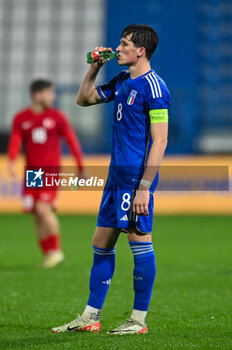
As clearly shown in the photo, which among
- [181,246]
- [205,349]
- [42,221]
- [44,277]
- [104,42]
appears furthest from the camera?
[104,42]

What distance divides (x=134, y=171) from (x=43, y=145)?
4.14 meters

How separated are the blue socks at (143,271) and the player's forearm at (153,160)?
39 centimetres

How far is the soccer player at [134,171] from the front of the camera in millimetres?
3793

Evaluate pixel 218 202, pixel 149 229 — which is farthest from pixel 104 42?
pixel 149 229

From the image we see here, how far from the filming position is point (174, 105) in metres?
18.0

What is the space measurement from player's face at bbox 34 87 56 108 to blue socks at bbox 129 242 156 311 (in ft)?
13.8

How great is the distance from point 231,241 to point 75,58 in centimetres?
1483

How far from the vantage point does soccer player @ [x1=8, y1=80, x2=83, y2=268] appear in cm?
780

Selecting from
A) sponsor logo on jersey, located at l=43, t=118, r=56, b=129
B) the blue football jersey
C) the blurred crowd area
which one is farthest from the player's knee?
the blurred crowd area

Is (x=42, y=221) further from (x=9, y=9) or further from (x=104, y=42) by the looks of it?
(x=9, y=9)

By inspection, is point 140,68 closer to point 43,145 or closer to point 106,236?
point 106,236

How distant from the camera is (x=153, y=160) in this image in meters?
3.75

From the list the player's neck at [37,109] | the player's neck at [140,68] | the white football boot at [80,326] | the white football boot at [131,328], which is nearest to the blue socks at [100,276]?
the white football boot at [80,326]

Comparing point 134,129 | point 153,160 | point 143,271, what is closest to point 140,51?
point 134,129
